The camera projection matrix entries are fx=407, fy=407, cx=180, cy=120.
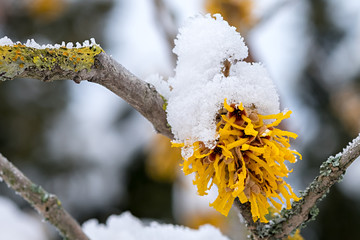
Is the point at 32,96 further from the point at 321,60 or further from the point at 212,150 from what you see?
the point at 212,150

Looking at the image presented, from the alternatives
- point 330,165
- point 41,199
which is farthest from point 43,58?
point 330,165

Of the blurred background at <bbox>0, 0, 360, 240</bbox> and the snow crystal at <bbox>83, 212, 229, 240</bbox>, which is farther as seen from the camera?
the blurred background at <bbox>0, 0, 360, 240</bbox>

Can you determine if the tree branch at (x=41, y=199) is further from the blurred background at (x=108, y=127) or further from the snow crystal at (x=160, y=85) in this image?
the blurred background at (x=108, y=127)

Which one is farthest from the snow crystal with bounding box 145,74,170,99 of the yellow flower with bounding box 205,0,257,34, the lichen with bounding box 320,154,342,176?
the yellow flower with bounding box 205,0,257,34

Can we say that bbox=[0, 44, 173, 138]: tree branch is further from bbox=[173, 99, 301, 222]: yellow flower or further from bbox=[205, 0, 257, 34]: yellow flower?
bbox=[205, 0, 257, 34]: yellow flower

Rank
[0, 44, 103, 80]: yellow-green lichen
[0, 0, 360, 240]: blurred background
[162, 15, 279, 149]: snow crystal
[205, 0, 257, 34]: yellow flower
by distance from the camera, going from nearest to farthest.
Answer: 1. [0, 44, 103, 80]: yellow-green lichen
2. [162, 15, 279, 149]: snow crystal
3. [205, 0, 257, 34]: yellow flower
4. [0, 0, 360, 240]: blurred background

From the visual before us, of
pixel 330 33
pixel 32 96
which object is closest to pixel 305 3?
pixel 330 33

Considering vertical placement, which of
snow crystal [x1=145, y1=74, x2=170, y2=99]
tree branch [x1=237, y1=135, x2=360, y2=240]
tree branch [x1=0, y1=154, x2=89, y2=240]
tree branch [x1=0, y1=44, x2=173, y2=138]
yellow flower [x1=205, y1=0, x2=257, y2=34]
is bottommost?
tree branch [x1=237, y1=135, x2=360, y2=240]
